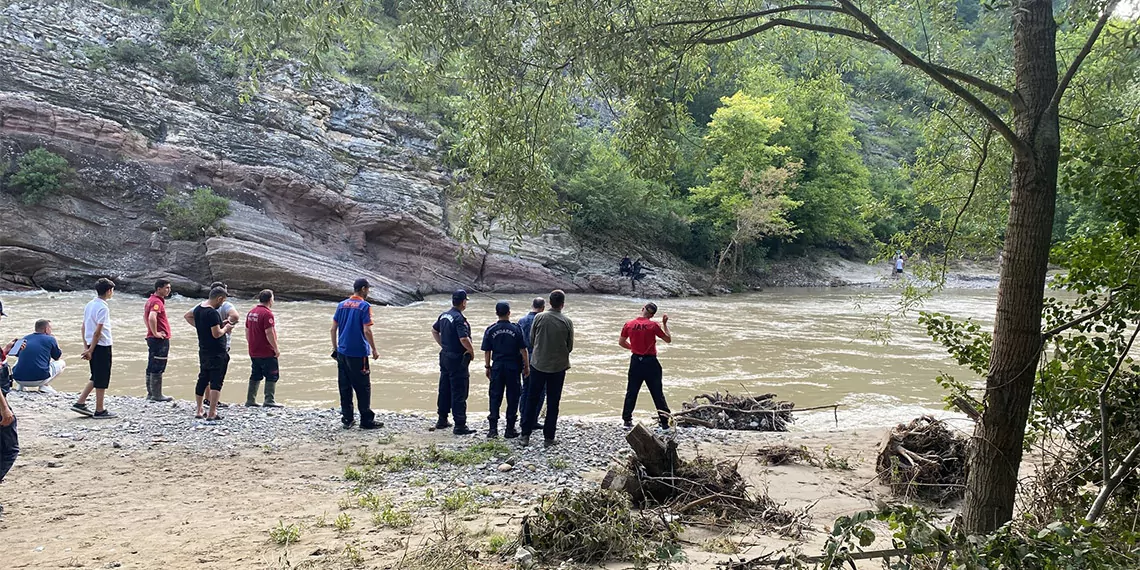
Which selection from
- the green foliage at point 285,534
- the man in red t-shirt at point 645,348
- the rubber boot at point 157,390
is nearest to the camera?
the green foliage at point 285,534

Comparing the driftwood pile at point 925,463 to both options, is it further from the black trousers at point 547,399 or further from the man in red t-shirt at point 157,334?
the man in red t-shirt at point 157,334

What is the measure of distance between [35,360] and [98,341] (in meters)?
2.66

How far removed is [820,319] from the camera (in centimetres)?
2542

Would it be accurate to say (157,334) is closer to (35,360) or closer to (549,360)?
(35,360)

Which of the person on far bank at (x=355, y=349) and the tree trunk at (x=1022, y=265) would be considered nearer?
the tree trunk at (x=1022, y=265)

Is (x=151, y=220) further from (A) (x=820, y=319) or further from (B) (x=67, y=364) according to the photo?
(A) (x=820, y=319)

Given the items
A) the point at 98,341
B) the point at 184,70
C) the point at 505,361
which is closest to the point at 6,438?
the point at 98,341

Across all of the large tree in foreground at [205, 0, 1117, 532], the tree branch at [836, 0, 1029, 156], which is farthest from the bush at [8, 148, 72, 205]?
the tree branch at [836, 0, 1029, 156]

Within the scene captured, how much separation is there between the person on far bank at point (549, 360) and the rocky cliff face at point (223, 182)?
1499cm

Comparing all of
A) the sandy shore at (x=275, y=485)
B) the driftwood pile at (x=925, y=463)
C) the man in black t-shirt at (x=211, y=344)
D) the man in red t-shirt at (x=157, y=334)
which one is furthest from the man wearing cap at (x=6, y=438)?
the driftwood pile at (x=925, y=463)

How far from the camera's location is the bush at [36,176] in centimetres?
2347

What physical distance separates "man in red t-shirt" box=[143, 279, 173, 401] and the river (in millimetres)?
1621

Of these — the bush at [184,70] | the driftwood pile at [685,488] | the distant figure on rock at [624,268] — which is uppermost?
the bush at [184,70]

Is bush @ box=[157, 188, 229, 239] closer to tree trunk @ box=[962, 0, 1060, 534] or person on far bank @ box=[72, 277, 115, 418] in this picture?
person on far bank @ box=[72, 277, 115, 418]
